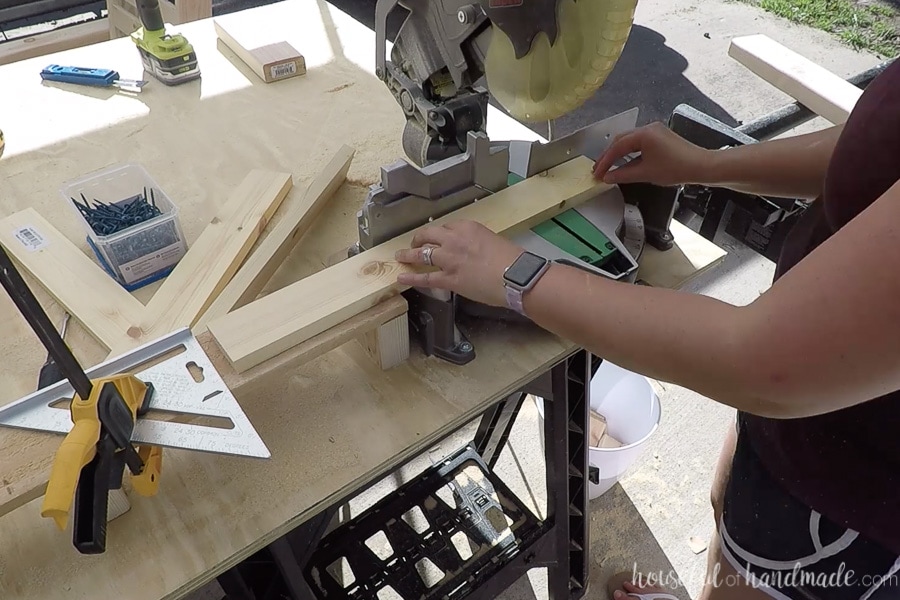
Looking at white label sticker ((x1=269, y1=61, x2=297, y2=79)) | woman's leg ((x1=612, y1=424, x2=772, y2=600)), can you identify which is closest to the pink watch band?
woman's leg ((x1=612, y1=424, x2=772, y2=600))

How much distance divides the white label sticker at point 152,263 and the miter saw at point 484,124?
1.13ft

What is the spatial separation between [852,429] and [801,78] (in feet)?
4.09

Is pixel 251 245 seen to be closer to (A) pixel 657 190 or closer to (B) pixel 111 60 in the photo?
(A) pixel 657 190

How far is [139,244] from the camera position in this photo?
110 centimetres

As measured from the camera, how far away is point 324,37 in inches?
74.5

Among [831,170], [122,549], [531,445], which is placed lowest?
[531,445]

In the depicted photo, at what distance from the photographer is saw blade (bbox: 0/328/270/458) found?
763 mm

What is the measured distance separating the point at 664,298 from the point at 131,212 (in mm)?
940

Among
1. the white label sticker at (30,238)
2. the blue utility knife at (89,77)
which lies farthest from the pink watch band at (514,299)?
the blue utility knife at (89,77)

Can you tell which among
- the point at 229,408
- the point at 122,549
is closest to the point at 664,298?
the point at 229,408

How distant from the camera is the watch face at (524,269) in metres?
0.82

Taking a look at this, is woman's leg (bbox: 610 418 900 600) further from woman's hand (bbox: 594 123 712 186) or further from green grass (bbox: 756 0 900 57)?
green grass (bbox: 756 0 900 57)

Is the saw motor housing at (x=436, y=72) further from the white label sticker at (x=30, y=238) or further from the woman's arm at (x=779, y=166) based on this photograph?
the white label sticker at (x=30, y=238)

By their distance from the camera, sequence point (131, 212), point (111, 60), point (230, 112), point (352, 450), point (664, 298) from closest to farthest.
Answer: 1. point (664, 298)
2. point (352, 450)
3. point (131, 212)
4. point (230, 112)
5. point (111, 60)
